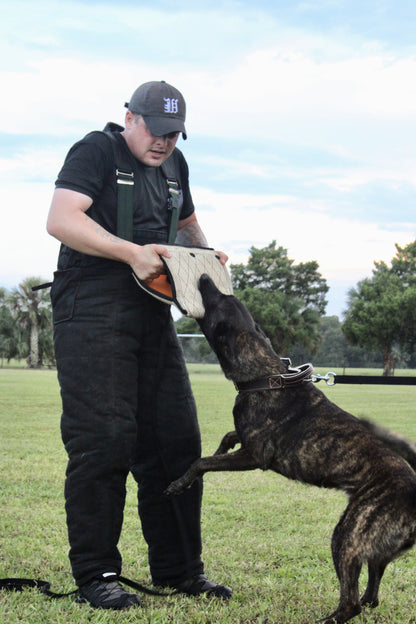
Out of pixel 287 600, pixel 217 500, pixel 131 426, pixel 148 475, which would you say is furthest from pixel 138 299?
pixel 217 500

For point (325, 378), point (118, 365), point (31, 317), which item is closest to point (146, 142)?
point (118, 365)

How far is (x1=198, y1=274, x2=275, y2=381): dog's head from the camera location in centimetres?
Answer: 336

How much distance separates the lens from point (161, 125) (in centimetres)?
329

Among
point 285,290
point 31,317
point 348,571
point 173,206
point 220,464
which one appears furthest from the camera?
point 285,290

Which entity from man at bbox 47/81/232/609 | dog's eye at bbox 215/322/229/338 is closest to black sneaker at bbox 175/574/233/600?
man at bbox 47/81/232/609

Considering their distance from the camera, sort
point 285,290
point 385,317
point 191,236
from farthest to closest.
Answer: point 285,290 → point 385,317 → point 191,236

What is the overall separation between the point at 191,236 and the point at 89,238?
3.17 ft

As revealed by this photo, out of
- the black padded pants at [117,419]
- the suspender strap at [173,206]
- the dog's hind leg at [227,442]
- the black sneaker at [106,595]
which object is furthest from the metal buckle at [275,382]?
the black sneaker at [106,595]

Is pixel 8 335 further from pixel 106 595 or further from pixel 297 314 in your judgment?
pixel 106 595

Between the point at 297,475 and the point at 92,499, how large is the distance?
0.98m

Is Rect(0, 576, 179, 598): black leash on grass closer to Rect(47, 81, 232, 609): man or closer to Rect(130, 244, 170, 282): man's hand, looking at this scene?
Rect(47, 81, 232, 609): man

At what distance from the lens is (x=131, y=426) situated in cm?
331

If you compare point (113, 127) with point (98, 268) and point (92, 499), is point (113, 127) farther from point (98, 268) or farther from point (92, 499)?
point (92, 499)

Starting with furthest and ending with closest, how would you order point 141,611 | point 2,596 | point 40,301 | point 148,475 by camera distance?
point 40,301 → point 148,475 → point 2,596 → point 141,611
